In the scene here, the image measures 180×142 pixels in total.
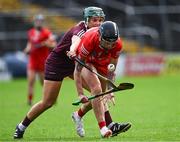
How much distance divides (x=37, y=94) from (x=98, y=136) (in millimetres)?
12823

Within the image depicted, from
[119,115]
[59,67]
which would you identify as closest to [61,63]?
[59,67]

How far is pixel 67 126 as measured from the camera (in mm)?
13891

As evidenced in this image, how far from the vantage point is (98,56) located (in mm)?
11328

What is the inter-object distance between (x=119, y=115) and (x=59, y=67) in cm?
457

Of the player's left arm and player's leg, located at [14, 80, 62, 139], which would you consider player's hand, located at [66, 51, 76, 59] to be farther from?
the player's left arm

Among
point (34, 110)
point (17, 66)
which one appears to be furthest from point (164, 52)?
point (34, 110)

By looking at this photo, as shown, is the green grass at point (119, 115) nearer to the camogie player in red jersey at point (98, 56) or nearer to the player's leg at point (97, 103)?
the player's leg at point (97, 103)

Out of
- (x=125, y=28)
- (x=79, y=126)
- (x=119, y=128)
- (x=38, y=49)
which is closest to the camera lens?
(x=119, y=128)

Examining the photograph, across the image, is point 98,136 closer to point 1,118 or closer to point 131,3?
point 1,118

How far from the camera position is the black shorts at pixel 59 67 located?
1180cm

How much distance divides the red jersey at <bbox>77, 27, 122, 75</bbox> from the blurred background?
833 inches

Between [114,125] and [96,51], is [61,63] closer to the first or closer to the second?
[96,51]

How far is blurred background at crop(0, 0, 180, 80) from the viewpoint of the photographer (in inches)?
1314

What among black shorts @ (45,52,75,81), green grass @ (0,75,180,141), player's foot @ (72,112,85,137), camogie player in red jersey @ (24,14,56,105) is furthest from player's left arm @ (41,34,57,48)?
black shorts @ (45,52,75,81)
